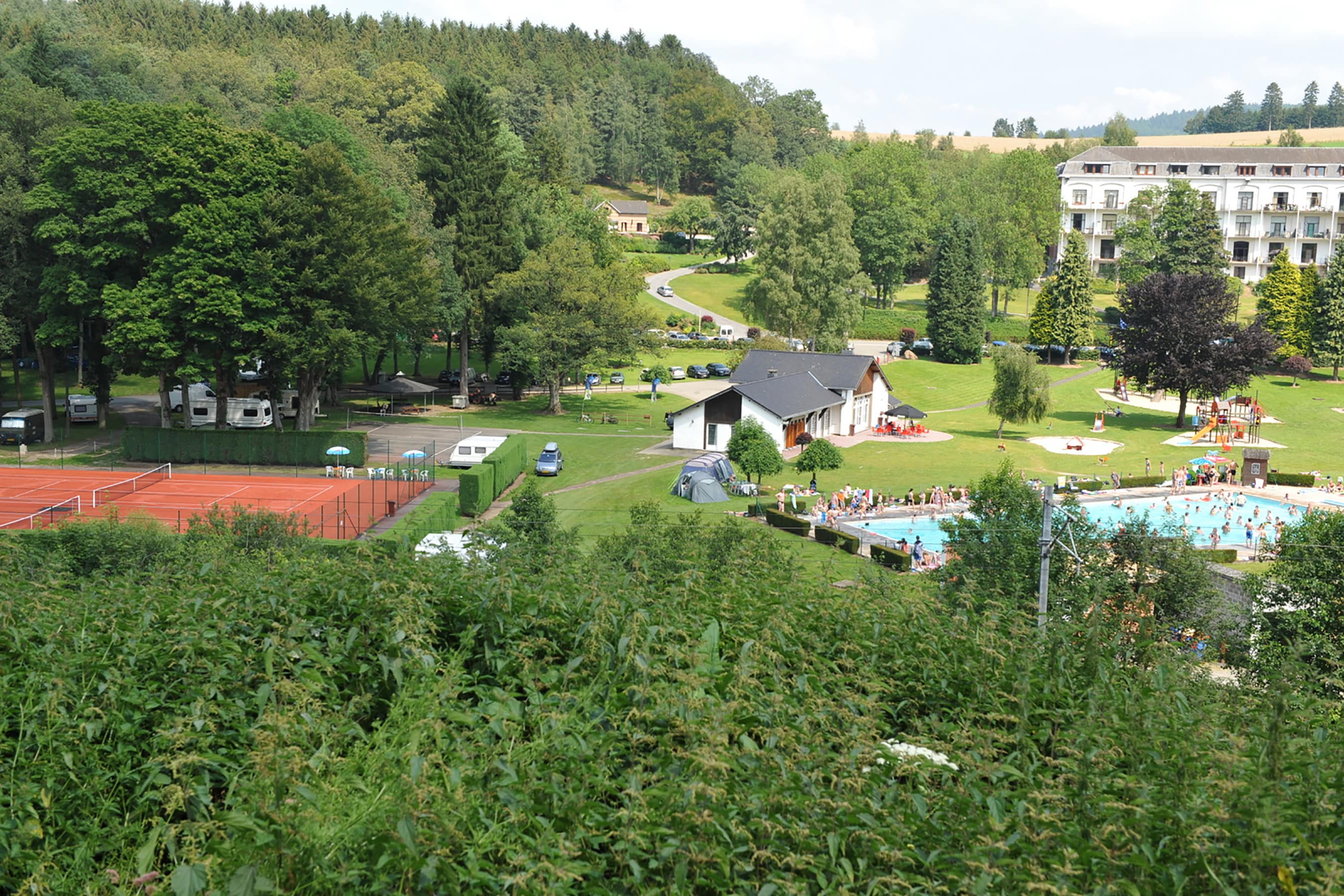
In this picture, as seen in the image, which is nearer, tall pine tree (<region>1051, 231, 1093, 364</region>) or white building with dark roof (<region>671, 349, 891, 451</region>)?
white building with dark roof (<region>671, 349, 891, 451</region>)

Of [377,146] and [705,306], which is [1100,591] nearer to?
[377,146]

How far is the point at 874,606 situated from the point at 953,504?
33.5 metres

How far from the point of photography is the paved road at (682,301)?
319ft

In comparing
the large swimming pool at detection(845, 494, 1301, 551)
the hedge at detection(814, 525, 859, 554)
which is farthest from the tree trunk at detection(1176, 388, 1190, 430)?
the hedge at detection(814, 525, 859, 554)

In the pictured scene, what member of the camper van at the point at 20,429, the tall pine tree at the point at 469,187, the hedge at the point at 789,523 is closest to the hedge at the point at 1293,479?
the hedge at the point at 789,523

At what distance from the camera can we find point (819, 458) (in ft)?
144

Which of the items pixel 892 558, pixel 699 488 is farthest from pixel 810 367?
pixel 892 558

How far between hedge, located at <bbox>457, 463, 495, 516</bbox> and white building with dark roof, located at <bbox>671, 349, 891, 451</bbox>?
1381 centimetres

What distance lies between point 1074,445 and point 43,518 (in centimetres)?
4385

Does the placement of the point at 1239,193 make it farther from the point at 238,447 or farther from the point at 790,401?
the point at 238,447

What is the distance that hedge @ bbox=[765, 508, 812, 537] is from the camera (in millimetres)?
38750

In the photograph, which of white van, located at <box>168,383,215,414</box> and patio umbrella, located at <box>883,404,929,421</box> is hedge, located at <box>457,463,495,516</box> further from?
patio umbrella, located at <box>883,404,929,421</box>

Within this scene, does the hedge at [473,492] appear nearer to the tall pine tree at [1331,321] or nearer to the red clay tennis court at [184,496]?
the red clay tennis court at [184,496]

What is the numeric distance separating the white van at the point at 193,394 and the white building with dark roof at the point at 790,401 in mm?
24108
